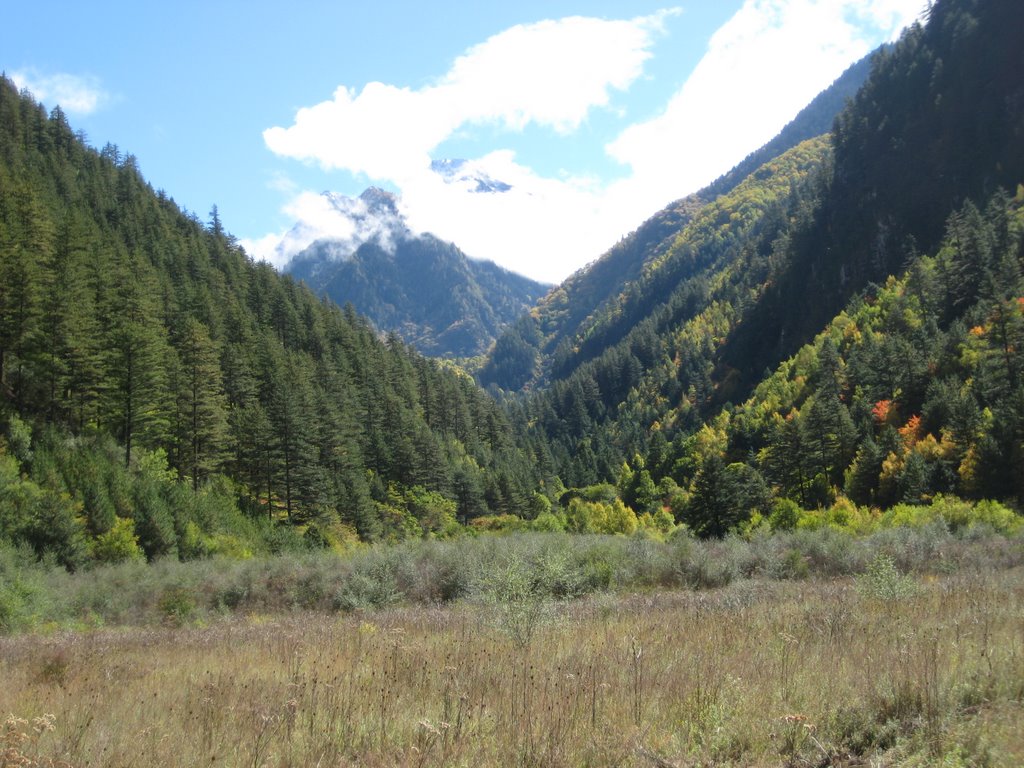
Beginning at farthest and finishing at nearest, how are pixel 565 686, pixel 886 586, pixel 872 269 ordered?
pixel 872 269, pixel 886 586, pixel 565 686

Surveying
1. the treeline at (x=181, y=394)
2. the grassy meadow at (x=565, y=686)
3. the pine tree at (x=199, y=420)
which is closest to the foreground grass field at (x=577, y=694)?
the grassy meadow at (x=565, y=686)

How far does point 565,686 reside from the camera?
5.30 metres

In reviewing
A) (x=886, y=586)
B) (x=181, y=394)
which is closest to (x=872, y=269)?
(x=181, y=394)

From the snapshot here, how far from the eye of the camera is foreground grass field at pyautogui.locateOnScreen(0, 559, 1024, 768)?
4.07 metres

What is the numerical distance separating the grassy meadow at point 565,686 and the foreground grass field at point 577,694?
0.02 m

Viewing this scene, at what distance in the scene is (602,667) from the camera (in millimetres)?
5906

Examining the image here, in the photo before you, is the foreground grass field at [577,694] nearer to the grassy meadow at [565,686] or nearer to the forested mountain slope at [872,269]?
the grassy meadow at [565,686]

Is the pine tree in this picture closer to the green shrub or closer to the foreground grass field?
the foreground grass field

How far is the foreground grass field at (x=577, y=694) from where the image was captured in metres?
4.07

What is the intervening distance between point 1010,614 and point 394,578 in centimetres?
1304

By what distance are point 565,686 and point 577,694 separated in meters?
0.32

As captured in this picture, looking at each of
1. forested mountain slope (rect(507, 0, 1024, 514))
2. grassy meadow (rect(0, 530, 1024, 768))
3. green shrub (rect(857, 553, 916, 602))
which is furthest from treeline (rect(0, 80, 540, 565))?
forested mountain slope (rect(507, 0, 1024, 514))

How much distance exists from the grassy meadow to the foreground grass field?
23 mm

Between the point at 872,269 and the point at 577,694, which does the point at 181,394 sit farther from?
the point at 872,269
